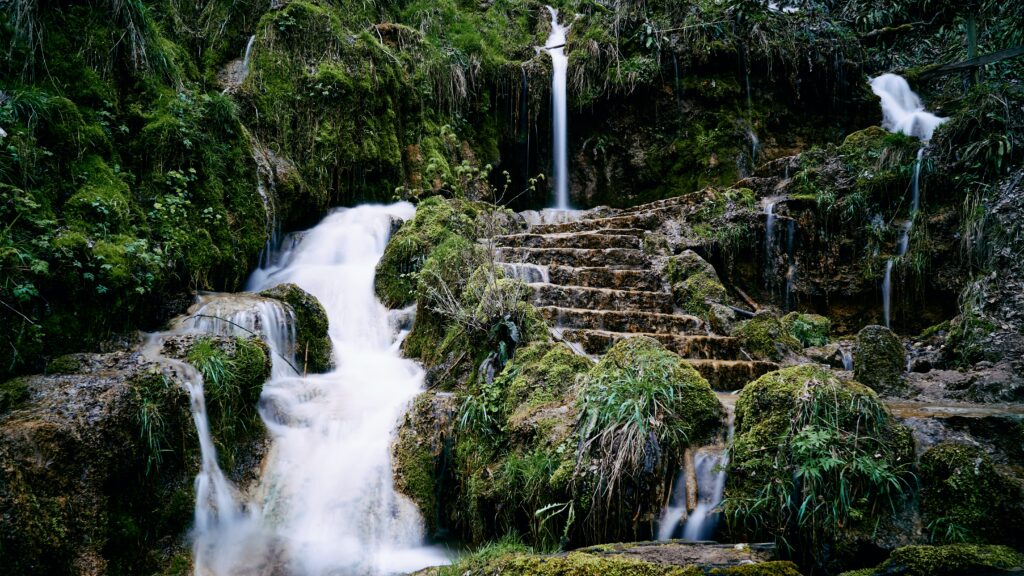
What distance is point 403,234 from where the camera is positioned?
322 inches

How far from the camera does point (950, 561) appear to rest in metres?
2.47

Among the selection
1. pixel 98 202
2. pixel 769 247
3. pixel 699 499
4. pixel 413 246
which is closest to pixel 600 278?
pixel 413 246

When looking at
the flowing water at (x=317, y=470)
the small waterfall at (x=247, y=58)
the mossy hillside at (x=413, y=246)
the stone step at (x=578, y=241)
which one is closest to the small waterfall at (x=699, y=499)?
the flowing water at (x=317, y=470)

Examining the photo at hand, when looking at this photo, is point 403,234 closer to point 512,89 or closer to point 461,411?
point 461,411

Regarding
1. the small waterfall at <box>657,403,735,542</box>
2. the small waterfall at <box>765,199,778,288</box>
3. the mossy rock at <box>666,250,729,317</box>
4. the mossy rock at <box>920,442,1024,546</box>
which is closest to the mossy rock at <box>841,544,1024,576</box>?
the mossy rock at <box>920,442,1024,546</box>

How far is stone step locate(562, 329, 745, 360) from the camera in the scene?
5812 millimetres

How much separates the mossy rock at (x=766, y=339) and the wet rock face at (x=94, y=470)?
5551 millimetres

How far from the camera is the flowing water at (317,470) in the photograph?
4172mm

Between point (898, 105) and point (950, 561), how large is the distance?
531 inches

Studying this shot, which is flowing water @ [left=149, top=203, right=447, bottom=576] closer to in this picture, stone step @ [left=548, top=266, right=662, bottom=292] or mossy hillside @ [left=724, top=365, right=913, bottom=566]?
stone step @ [left=548, top=266, right=662, bottom=292]

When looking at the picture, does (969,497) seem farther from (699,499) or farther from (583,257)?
(583,257)

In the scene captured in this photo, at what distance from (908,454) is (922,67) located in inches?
563

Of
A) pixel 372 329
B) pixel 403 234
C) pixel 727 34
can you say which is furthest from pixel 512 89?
pixel 372 329

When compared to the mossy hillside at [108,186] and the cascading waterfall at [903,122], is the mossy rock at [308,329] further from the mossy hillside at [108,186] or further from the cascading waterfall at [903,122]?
the cascading waterfall at [903,122]
